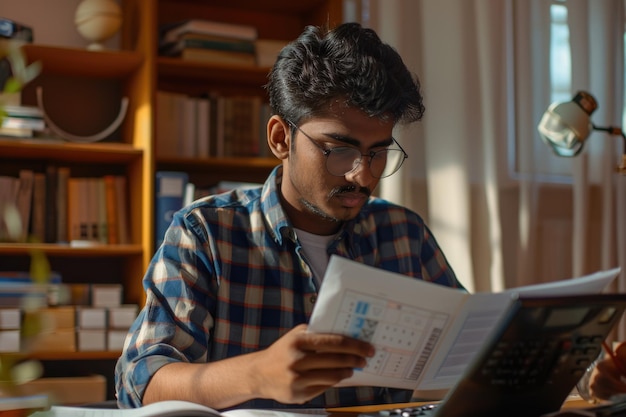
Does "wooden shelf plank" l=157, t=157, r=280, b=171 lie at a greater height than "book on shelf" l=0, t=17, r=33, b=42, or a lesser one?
lesser

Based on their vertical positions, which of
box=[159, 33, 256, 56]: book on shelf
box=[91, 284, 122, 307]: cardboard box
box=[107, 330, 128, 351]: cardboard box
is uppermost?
box=[159, 33, 256, 56]: book on shelf

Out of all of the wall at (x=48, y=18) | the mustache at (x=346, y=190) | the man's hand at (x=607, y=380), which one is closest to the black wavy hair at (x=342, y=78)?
the mustache at (x=346, y=190)

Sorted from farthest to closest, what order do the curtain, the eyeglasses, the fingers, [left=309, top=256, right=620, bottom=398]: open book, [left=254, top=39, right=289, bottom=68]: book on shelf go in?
1. the curtain
2. [left=254, top=39, right=289, bottom=68]: book on shelf
3. the eyeglasses
4. the fingers
5. [left=309, top=256, right=620, bottom=398]: open book

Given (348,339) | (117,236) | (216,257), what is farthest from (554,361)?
(117,236)

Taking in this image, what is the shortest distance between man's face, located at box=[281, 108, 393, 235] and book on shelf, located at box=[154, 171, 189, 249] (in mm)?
1188

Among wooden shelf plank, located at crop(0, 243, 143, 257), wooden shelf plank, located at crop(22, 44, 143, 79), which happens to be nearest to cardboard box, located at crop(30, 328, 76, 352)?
wooden shelf plank, located at crop(0, 243, 143, 257)

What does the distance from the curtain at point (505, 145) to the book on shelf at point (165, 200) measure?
77 cm

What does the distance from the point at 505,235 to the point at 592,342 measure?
236 centimetres

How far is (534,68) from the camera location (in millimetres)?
3381

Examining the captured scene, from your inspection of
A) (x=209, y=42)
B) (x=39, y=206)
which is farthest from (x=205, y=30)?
(x=39, y=206)

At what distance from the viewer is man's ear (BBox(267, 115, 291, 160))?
5.41 feet

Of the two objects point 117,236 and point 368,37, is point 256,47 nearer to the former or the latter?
point 117,236

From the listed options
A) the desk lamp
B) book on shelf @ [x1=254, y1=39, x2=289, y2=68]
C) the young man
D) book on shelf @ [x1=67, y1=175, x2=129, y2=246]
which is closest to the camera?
the young man

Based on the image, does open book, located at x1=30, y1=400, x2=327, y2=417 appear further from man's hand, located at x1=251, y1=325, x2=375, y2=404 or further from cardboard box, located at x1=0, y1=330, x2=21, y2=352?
cardboard box, located at x1=0, y1=330, x2=21, y2=352
